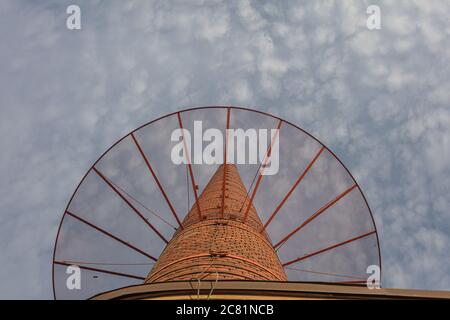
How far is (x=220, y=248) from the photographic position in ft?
Result: 23.2

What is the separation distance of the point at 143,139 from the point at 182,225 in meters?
2.32

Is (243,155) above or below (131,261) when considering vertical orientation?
above

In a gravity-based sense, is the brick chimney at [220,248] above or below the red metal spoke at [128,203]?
below

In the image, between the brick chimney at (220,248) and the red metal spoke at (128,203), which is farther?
the red metal spoke at (128,203)

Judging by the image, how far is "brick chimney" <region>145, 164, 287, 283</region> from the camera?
6.45 m

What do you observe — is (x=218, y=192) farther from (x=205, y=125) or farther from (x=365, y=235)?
(x=365, y=235)

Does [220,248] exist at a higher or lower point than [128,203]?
lower

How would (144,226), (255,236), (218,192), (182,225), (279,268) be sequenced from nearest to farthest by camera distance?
(279,268) → (255,236) → (182,225) → (218,192) → (144,226)

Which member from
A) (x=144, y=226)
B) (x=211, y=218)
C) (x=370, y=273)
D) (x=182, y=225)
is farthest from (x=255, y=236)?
(x=144, y=226)

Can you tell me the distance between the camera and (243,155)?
1142 cm

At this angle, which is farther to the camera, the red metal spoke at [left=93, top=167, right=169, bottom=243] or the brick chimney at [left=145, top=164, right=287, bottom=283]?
the red metal spoke at [left=93, top=167, right=169, bottom=243]

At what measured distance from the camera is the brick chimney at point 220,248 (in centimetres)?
645

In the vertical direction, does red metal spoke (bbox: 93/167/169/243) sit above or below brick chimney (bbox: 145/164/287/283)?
above

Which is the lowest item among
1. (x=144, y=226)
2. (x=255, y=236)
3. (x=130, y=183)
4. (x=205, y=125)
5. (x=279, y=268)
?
(x=279, y=268)
